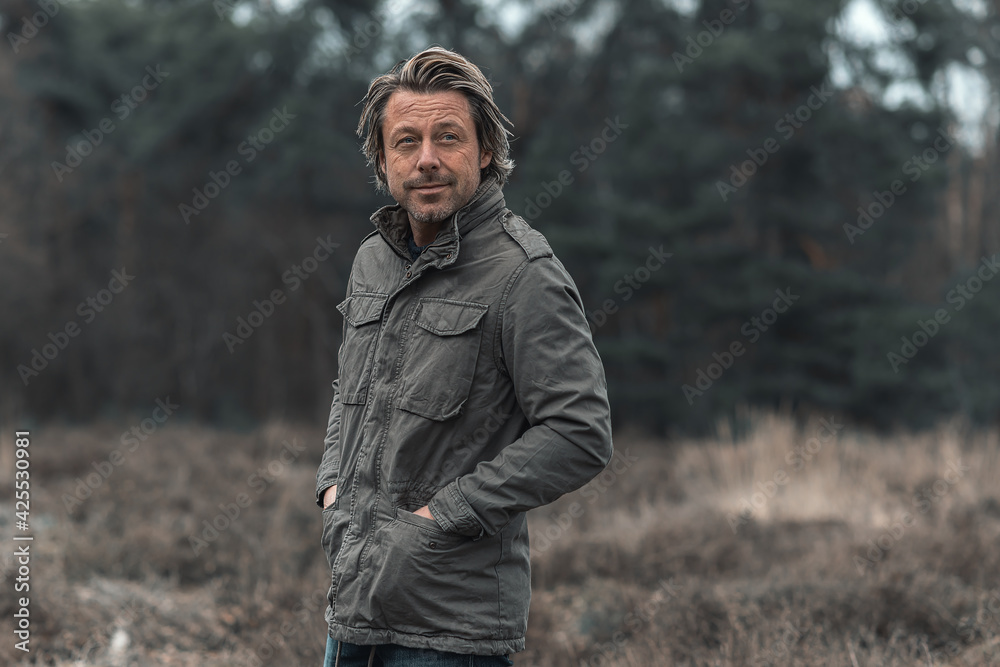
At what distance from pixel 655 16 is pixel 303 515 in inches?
434

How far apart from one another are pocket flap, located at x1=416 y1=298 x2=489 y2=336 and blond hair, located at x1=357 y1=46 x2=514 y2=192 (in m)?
0.35

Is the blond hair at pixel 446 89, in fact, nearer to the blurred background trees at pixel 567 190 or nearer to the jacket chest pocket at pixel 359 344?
the jacket chest pocket at pixel 359 344

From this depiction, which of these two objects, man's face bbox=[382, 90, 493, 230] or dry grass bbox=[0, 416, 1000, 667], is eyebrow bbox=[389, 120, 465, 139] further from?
dry grass bbox=[0, 416, 1000, 667]

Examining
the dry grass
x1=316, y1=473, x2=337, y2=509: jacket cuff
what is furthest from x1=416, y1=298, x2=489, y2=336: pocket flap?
the dry grass

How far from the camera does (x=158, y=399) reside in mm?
16438

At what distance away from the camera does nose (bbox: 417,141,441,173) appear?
76.8 inches

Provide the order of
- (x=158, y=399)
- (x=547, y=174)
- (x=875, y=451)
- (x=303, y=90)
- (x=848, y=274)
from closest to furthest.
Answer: (x=875, y=451), (x=848, y=274), (x=547, y=174), (x=303, y=90), (x=158, y=399)

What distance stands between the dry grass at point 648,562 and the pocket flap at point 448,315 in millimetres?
2330

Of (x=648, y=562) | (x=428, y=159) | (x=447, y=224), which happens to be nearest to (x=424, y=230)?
(x=447, y=224)

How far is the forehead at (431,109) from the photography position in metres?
1.97

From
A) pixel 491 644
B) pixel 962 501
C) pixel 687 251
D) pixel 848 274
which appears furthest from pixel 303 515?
pixel 848 274

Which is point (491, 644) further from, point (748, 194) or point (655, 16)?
point (655, 16)

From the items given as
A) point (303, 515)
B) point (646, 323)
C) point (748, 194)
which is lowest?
point (303, 515)

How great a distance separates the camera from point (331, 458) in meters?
2.21
